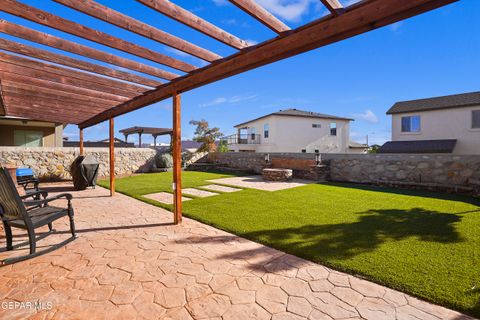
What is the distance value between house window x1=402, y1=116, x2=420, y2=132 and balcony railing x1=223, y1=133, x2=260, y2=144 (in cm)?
1349

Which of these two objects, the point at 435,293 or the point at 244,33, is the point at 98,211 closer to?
the point at 244,33

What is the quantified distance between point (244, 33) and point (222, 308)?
322cm

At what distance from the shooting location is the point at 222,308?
7.60ft

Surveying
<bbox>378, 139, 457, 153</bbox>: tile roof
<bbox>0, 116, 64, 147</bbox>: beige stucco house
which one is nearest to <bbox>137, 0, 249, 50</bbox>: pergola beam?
<bbox>0, 116, 64, 147</bbox>: beige stucco house

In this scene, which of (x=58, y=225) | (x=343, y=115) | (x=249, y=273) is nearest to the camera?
(x=249, y=273)

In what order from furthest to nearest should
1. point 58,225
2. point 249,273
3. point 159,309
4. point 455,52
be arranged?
point 455,52, point 58,225, point 249,273, point 159,309

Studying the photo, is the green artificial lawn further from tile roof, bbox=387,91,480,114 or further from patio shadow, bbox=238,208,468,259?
tile roof, bbox=387,91,480,114

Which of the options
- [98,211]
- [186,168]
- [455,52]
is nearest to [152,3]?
[98,211]

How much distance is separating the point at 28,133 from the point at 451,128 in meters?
27.7

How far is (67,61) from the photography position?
388 centimetres

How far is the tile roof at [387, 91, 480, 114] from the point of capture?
16.0m

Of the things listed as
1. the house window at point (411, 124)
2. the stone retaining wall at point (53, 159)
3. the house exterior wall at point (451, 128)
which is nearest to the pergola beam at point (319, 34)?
the stone retaining wall at point (53, 159)

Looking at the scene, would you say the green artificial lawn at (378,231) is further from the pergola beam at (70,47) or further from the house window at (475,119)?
the house window at (475,119)

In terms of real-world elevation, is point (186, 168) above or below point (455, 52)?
below
